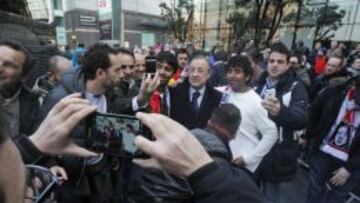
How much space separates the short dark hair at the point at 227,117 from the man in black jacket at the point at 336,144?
1.39 metres

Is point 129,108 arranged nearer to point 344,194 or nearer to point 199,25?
point 344,194

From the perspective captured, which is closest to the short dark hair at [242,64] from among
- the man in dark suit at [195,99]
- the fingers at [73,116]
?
the man in dark suit at [195,99]

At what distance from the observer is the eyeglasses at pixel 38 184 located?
1097 millimetres

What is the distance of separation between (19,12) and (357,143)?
5962 millimetres

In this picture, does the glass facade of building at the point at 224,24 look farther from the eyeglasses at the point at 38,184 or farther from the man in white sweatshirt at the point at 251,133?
the eyeglasses at the point at 38,184

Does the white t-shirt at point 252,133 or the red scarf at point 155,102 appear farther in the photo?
the red scarf at point 155,102

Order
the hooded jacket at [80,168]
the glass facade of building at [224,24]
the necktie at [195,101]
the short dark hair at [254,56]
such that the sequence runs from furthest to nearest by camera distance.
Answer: the glass facade of building at [224,24]
the short dark hair at [254,56]
the necktie at [195,101]
the hooded jacket at [80,168]

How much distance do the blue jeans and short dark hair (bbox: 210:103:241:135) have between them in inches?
58.5

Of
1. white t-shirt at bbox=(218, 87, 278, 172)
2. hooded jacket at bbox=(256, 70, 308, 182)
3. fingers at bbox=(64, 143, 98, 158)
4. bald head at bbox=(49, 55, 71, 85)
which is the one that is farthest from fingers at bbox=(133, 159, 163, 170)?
bald head at bbox=(49, 55, 71, 85)

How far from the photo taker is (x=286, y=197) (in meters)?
4.19

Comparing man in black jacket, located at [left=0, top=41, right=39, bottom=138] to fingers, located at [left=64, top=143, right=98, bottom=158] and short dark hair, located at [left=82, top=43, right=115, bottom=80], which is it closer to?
short dark hair, located at [left=82, top=43, right=115, bottom=80]

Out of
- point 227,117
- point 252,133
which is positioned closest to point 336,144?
point 252,133

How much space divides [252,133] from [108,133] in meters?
1.81

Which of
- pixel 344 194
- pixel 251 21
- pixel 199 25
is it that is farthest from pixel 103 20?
pixel 199 25
